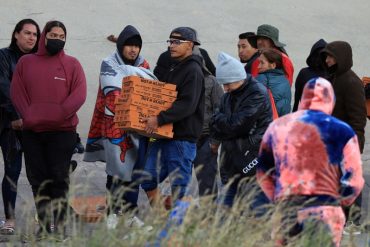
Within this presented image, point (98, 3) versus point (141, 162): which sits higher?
point (98, 3)

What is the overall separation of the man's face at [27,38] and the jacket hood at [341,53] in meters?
2.33

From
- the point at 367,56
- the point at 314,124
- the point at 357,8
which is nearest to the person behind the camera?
the point at 314,124

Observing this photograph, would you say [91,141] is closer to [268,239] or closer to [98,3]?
[268,239]

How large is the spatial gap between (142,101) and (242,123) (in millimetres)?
965

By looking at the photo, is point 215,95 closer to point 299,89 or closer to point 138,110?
point 299,89

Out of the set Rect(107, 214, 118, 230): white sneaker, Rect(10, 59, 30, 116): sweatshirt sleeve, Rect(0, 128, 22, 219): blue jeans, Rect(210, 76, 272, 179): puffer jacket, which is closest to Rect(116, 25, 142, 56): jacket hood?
Rect(10, 59, 30, 116): sweatshirt sleeve

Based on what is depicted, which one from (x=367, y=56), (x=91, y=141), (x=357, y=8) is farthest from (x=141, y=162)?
(x=357, y=8)

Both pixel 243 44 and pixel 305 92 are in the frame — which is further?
pixel 243 44

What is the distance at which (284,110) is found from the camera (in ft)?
30.7

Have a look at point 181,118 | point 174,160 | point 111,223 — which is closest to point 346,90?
point 181,118

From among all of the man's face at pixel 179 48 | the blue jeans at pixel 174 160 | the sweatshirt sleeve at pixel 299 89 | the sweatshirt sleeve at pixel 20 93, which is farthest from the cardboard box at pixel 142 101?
the sweatshirt sleeve at pixel 299 89

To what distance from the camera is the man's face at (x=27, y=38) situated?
9344 millimetres

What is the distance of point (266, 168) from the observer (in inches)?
263

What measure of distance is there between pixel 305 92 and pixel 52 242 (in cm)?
166
